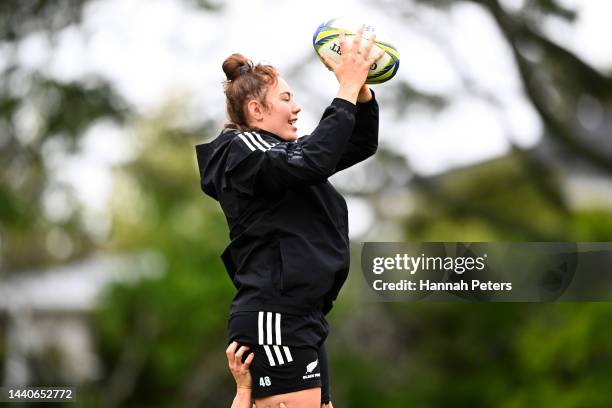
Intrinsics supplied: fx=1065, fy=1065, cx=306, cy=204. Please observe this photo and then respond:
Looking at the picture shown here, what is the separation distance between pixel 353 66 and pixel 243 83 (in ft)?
1.40

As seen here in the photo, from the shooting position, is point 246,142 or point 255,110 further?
point 255,110

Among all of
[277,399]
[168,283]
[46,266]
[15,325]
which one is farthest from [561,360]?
[46,266]

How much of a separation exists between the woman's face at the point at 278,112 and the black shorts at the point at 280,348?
2.29ft

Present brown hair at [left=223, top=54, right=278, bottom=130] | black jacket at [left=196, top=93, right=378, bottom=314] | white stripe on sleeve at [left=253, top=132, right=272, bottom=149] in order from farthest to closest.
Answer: brown hair at [left=223, top=54, right=278, bottom=130] → white stripe on sleeve at [left=253, top=132, right=272, bottom=149] → black jacket at [left=196, top=93, right=378, bottom=314]

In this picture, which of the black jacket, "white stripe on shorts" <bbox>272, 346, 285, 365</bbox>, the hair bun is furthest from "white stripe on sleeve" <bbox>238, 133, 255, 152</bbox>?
"white stripe on shorts" <bbox>272, 346, 285, 365</bbox>

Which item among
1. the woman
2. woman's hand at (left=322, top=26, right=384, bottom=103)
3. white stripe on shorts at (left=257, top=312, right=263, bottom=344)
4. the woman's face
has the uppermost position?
woman's hand at (left=322, top=26, right=384, bottom=103)

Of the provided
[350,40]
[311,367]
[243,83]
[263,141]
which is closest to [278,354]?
[311,367]

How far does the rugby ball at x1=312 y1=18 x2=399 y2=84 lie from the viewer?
3.92m

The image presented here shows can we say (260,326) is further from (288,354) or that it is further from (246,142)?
(246,142)

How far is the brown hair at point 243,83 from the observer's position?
12.8 feet

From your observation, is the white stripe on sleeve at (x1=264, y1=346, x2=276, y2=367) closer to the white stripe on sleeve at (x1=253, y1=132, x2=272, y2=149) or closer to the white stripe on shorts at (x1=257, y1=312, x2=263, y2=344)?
the white stripe on shorts at (x1=257, y1=312, x2=263, y2=344)

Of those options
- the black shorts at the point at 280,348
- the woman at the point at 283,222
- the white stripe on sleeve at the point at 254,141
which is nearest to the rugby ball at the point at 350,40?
the woman at the point at 283,222

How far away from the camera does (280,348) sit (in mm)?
3701

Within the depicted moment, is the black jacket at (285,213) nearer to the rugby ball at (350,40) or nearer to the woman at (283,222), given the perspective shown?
the woman at (283,222)
